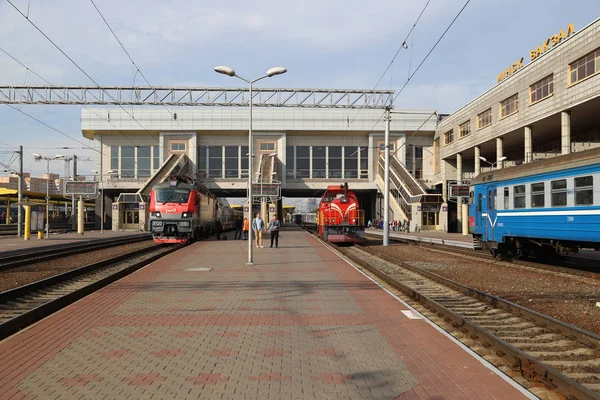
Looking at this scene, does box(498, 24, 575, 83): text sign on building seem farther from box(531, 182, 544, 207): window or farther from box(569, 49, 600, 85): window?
box(531, 182, 544, 207): window

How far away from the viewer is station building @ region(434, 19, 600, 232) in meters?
31.5

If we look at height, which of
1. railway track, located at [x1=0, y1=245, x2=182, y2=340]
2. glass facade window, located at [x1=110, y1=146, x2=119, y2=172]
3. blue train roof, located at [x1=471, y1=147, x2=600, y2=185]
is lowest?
railway track, located at [x1=0, y1=245, x2=182, y2=340]

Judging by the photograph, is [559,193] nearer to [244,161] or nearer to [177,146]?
[244,161]

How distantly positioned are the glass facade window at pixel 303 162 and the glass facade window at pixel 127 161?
2131 cm

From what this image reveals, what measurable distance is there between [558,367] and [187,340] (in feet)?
15.4

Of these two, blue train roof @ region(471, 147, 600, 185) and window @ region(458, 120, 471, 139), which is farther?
window @ region(458, 120, 471, 139)

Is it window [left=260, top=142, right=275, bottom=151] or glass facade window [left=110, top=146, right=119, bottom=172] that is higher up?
window [left=260, top=142, right=275, bottom=151]

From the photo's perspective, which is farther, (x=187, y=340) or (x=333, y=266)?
(x=333, y=266)

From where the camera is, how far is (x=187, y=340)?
7324 mm

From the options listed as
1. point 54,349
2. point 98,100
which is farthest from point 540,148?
point 54,349

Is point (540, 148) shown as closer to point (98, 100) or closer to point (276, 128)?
point (276, 128)

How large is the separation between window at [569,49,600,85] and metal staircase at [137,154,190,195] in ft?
126

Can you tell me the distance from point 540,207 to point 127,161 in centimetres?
5997

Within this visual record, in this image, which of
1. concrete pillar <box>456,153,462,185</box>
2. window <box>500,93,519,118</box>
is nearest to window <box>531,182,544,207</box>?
window <box>500,93,519,118</box>
